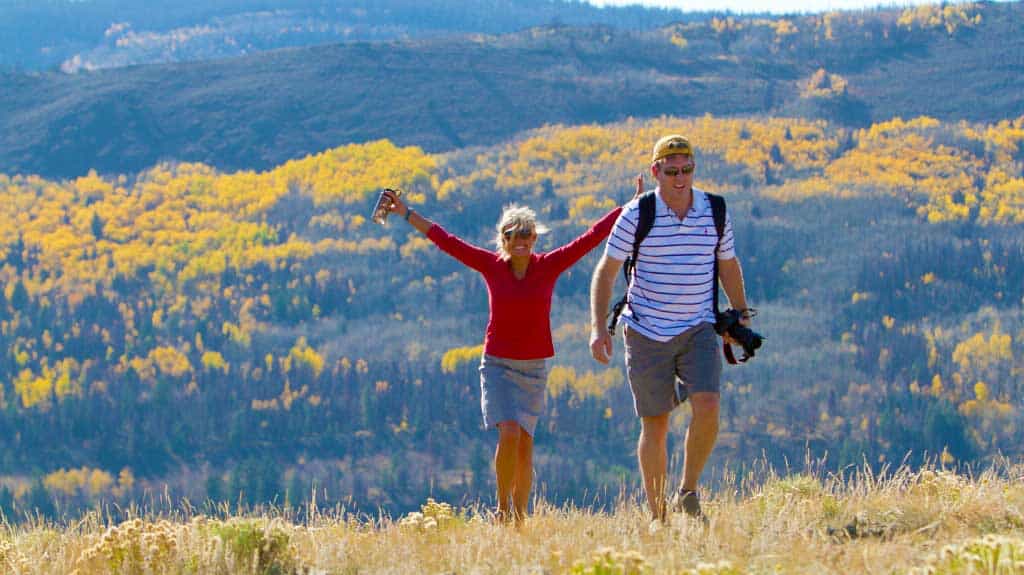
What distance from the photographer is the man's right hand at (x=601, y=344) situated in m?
8.30

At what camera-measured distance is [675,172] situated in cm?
848

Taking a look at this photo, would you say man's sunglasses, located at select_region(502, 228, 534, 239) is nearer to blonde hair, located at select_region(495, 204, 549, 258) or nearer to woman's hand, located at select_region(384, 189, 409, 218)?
blonde hair, located at select_region(495, 204, 549, 258)

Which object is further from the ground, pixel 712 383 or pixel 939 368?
pixel 712 383

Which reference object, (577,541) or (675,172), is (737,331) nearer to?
(675,172)

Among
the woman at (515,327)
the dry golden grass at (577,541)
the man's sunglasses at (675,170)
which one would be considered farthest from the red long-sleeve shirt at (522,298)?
the dry golden grass at (577,541)

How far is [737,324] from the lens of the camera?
28.5 feet

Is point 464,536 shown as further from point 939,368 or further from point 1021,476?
point 939,368

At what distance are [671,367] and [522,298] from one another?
3.14 feet

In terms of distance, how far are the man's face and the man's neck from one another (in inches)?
0.7

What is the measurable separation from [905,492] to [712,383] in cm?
154

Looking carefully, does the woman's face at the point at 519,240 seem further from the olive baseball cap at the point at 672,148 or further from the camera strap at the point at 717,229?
the camera strap at the point at 717,229

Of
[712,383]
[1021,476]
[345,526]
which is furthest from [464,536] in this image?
[1021,476]

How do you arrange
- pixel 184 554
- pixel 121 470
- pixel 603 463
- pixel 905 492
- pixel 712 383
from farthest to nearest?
pixel 121 470
pixel 603 463
pixel 905 492
pixel 712 383
pixel 184 554

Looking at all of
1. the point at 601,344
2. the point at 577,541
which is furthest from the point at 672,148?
the point at 577,541
